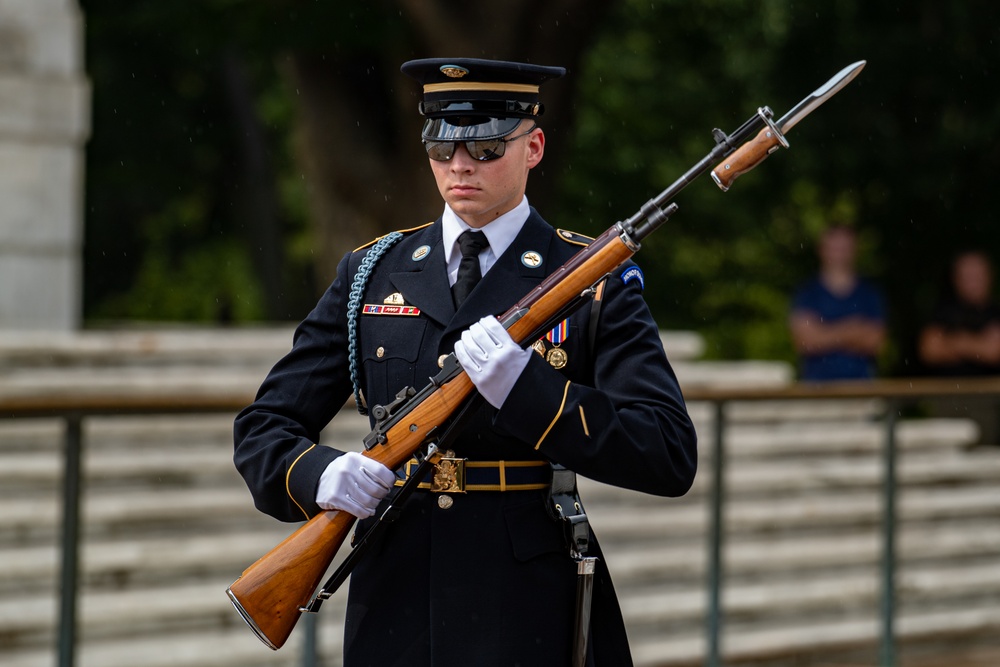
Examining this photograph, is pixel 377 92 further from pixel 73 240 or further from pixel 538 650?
pixel 538 650

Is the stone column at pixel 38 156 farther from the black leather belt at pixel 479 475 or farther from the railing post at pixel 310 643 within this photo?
the black leather belt at pixel 479 475

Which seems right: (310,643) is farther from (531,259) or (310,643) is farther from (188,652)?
(531,259)

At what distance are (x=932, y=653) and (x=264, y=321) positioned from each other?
719 inches

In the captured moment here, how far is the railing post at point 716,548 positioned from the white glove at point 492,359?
329 centimetres

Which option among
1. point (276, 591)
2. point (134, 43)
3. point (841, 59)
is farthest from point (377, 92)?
point (134, 43)

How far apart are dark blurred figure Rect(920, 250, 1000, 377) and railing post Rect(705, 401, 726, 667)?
3699 millimetres

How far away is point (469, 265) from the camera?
123 inches

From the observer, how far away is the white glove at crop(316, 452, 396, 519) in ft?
9.61

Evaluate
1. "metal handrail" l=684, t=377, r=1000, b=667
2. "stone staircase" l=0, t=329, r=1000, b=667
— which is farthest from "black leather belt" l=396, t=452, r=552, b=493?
"stone staircase" l=0, t=329, r=1000, b=667

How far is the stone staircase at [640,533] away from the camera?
22.2ft

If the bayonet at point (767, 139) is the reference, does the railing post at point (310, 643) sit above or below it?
below

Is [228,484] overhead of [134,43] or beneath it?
beneath

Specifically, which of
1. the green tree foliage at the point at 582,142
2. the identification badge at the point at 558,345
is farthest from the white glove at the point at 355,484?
the green tree foliage at the point at 582,142

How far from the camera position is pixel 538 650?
304cm
